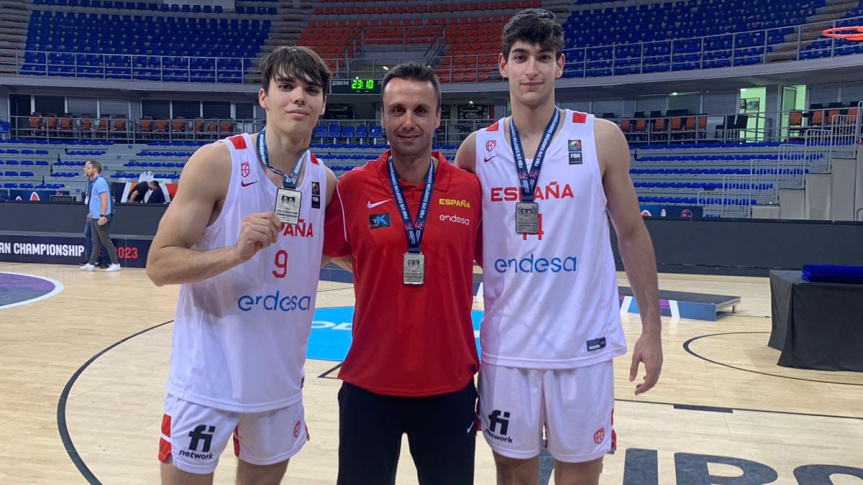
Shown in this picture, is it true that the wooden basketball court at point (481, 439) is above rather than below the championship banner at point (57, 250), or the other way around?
Result: below

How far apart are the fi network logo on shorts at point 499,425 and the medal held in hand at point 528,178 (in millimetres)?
620

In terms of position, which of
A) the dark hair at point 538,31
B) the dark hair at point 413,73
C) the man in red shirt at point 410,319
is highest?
the dark hair at point 538,31

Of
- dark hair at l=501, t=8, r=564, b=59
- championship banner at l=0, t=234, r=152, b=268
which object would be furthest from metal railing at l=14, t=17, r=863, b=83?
dark hair at l=501, t=8, r=564, b=59

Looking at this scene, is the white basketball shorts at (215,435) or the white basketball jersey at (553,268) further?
the white basketball jersey at (553,268)

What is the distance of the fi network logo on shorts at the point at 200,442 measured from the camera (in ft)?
7.52

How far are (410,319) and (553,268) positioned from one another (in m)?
Answer: 0.51

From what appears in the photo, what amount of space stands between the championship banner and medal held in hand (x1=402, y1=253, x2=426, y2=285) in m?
11.8

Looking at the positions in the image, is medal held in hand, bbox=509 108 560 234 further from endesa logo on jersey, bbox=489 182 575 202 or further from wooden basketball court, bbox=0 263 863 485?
wooden basketball court, bbox=0 263 863 485

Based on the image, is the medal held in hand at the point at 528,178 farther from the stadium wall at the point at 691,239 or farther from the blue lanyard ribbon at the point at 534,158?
the stadium wall at the point at 691,239

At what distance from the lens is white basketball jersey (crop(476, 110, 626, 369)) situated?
7.90 ft

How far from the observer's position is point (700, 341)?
23.9 ft

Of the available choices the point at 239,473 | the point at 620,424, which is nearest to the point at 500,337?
the point at 239,473

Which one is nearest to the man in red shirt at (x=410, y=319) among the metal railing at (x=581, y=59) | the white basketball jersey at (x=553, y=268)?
the white basketball jersey at (x=553, y=268)

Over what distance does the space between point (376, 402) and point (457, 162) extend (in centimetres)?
94
